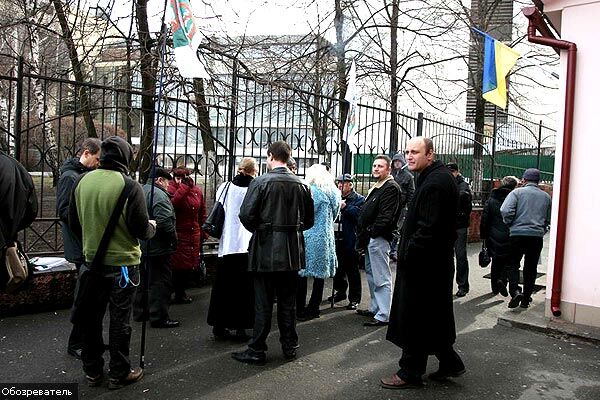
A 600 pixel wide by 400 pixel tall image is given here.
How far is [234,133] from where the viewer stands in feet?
26.1

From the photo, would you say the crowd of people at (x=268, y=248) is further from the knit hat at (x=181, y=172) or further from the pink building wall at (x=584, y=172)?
the pink building wall at (x=584, y=172)

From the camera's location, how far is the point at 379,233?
20.2 ft

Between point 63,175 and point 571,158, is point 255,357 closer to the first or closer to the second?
point 63,175

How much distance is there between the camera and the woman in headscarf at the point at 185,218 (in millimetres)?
6582

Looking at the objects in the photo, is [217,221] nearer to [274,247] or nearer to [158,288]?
[274,247]

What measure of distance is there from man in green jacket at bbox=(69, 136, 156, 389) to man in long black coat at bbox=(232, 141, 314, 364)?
98 centimetres

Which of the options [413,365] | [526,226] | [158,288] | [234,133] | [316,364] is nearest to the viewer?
[413,365]

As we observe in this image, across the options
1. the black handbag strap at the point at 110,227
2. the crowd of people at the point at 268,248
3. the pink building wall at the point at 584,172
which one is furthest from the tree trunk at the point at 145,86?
the pink building wall at the point at 584,172

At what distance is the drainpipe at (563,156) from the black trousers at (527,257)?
76cm

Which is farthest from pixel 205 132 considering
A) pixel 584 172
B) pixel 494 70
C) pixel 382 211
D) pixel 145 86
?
pixel 584 172

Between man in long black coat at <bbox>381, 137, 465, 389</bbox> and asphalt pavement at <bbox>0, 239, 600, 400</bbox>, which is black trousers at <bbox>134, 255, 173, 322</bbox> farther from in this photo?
man in long black coat at <bbox>381, 137, 465, 389</bbox>

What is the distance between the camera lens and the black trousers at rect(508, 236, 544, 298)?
7027 mm

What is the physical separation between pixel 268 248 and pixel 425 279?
1.32 m

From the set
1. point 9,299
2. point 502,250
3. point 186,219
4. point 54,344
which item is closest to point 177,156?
point 186,219
